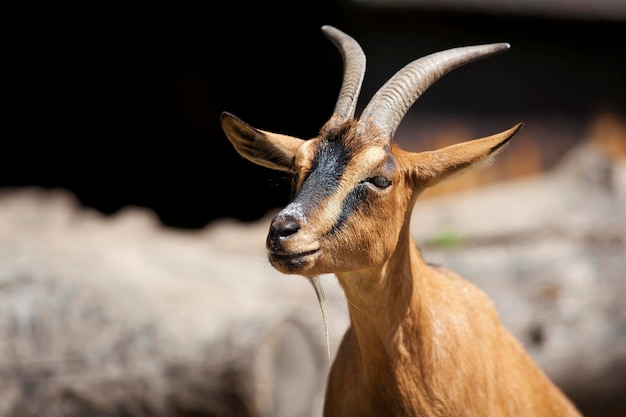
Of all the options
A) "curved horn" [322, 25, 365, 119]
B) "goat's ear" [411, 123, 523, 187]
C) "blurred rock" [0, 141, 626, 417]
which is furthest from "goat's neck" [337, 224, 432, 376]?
"blurred rock" [0, 141, 626, 417]

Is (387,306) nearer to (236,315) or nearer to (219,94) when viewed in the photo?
(236,315)

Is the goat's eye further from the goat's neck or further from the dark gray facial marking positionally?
the goat's neck

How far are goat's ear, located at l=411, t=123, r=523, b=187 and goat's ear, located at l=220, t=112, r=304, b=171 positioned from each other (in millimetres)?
622

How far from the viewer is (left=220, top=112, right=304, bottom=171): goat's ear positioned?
425cm

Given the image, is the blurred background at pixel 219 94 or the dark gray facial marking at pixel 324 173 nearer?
the dark gray facial marking at pixel 324 173

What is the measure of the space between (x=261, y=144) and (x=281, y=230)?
798 mm

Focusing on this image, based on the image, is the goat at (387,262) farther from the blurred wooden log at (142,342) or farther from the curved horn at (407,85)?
the blurred wooden log at (142,342)

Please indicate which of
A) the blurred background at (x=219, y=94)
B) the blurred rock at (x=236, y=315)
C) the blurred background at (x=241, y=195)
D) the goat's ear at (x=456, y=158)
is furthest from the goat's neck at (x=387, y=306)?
the blurred background at (x=219, y=94)

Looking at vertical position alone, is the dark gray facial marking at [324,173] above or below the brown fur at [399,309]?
above

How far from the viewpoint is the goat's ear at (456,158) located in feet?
12.8

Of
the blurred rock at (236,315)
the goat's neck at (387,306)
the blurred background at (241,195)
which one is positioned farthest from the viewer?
the blurred background at (241,195)

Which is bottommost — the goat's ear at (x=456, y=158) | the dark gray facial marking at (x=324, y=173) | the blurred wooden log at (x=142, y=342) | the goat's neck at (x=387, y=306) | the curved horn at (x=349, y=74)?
the blurred wooden log at (x=142, y=342)

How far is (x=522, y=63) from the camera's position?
44.5 ft

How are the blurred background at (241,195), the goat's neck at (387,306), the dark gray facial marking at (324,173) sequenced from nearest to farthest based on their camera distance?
the dark gray facial marking at (324,173), the goat's neck at (387,306), the blurred background at (241,195)
